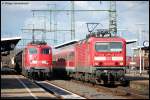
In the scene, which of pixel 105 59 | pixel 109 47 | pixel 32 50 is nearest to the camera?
pixel 105 59

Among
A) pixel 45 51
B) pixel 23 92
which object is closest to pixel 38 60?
pixel 45 51

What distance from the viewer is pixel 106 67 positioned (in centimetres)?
3033

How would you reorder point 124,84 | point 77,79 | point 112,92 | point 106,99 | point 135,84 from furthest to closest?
point 77,79, point 124,84, point 135,84, point 112,92, point 106,99

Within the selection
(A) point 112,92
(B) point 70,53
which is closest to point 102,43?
(A) point 112,92

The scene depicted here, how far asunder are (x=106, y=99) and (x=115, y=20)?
23.1m

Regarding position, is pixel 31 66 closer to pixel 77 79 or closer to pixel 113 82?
pixel 77 79

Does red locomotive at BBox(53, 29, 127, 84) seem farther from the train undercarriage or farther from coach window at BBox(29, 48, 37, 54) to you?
coach window at BBox(29, 48, 37, 54)

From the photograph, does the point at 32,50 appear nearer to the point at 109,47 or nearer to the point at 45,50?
the point at 45,50

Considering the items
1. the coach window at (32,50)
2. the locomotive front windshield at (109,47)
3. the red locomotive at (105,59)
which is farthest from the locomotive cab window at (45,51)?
the locomotive front windshield at (109,47)

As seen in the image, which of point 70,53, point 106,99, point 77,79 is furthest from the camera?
point 70,53

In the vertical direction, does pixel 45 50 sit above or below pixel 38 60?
above

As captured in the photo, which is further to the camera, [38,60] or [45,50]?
[45,50]

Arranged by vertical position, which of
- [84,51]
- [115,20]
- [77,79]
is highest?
[115,20]

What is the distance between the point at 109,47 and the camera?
3075 centimetres
